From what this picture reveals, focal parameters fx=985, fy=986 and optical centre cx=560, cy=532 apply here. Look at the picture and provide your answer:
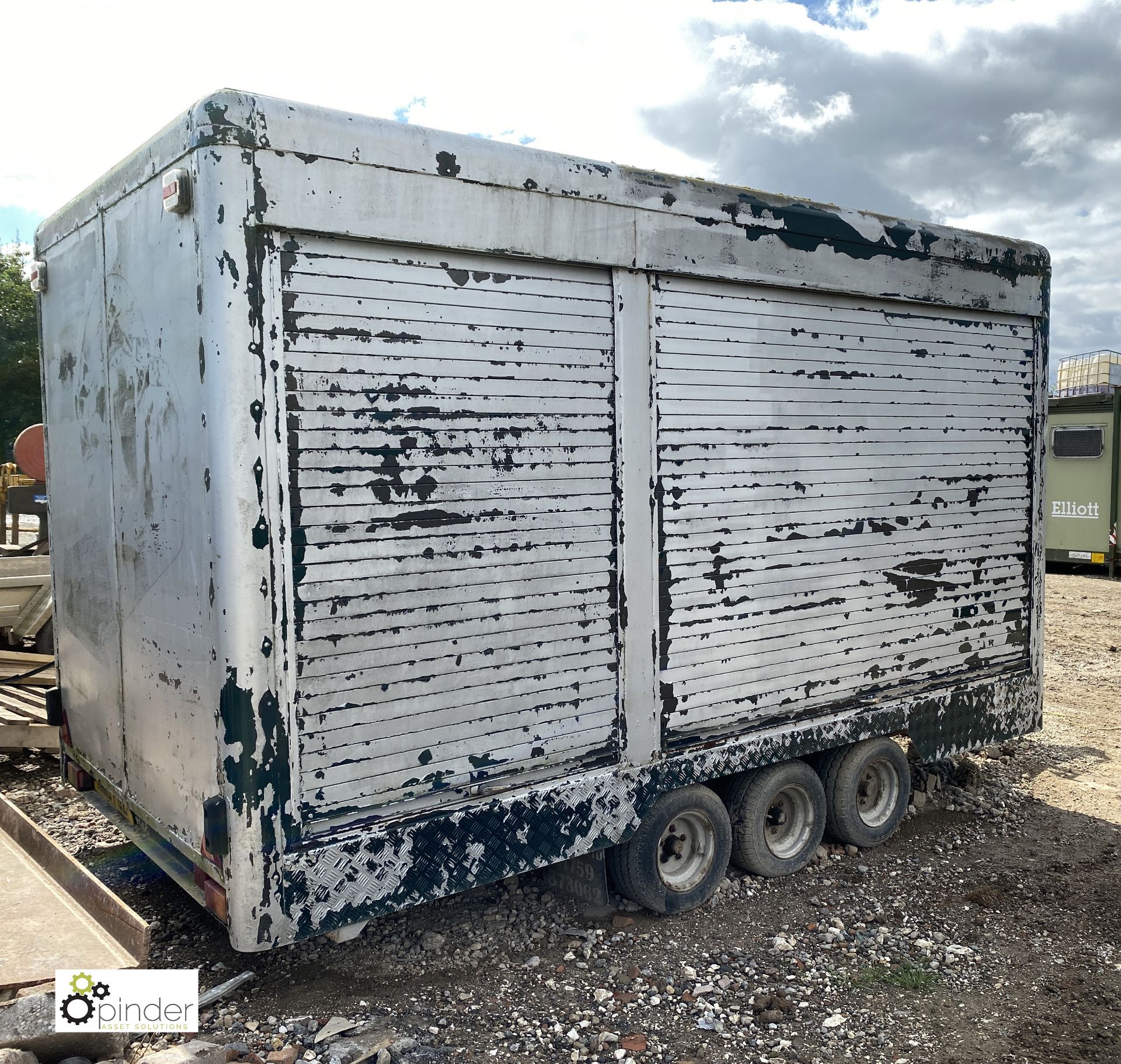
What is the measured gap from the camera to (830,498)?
16.6 ft

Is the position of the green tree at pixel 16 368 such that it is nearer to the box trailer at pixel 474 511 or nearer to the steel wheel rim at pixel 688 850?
the box trailer at pixel 474 511

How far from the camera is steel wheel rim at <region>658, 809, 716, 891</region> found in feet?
15.2

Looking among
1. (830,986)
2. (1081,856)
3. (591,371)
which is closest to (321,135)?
(591,371)

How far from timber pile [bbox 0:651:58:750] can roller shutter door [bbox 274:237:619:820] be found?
10.1ft

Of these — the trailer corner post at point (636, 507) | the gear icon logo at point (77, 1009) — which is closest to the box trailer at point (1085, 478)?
the trailer corner post at point (636, 507)

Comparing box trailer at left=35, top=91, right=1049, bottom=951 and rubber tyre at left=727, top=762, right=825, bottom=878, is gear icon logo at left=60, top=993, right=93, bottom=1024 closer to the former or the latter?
box trailer at left=35, top=91, right=1049, bottom=951

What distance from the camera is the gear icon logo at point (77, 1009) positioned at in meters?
3.07

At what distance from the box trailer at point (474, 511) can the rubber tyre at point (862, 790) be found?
23 millimetres

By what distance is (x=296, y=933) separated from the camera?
341cm

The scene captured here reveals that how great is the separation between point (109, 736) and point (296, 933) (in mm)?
1503

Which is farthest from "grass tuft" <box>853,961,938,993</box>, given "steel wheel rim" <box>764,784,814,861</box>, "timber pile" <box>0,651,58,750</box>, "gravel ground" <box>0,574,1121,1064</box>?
"timber pile" <box>0,651,58,750</box>

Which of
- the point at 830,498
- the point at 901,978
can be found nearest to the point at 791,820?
the point at 901,978

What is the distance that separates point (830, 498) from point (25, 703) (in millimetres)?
5442

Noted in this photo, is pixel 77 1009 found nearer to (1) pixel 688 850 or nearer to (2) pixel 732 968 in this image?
(2) pixel 732 968
